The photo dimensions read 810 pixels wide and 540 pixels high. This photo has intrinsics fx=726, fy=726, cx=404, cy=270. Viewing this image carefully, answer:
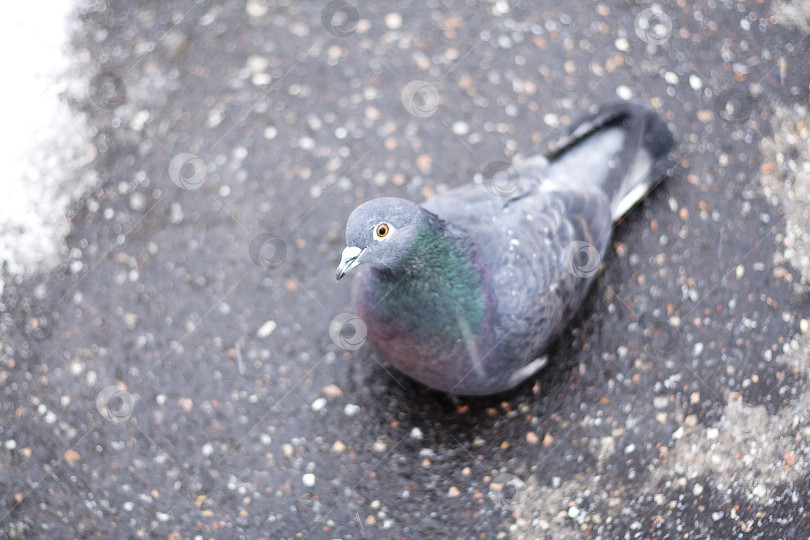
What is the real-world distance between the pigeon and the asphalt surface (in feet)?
1.42

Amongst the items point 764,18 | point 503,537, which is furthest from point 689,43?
point 503,537

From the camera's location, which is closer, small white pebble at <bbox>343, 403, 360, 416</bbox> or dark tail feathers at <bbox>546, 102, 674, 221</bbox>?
small white pebble at <bbox>343, 403, 360, 416</bbox>

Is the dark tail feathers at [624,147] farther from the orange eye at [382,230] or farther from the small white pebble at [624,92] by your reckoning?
the orange eye at [382,230]

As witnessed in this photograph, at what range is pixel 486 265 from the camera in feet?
10.1

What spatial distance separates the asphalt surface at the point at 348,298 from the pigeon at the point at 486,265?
432mm

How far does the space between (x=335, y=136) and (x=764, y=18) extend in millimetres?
2786

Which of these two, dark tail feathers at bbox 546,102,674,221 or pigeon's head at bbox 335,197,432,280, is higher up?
pigeon's head at bbox 335,197,432,280

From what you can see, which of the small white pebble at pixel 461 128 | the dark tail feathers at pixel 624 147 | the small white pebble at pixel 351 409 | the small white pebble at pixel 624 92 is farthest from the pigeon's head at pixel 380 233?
the small white pebble at pixel 624 92

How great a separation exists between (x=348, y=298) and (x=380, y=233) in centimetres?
116

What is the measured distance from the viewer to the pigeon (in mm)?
2848

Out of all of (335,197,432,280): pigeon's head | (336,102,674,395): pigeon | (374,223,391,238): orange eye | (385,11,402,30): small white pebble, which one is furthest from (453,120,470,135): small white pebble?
(374,223,391,238): orange eye

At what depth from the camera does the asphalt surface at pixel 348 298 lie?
351 cm

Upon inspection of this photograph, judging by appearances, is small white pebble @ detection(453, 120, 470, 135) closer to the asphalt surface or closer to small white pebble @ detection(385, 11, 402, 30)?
the asphalt surface

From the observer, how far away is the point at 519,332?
10.2ft
